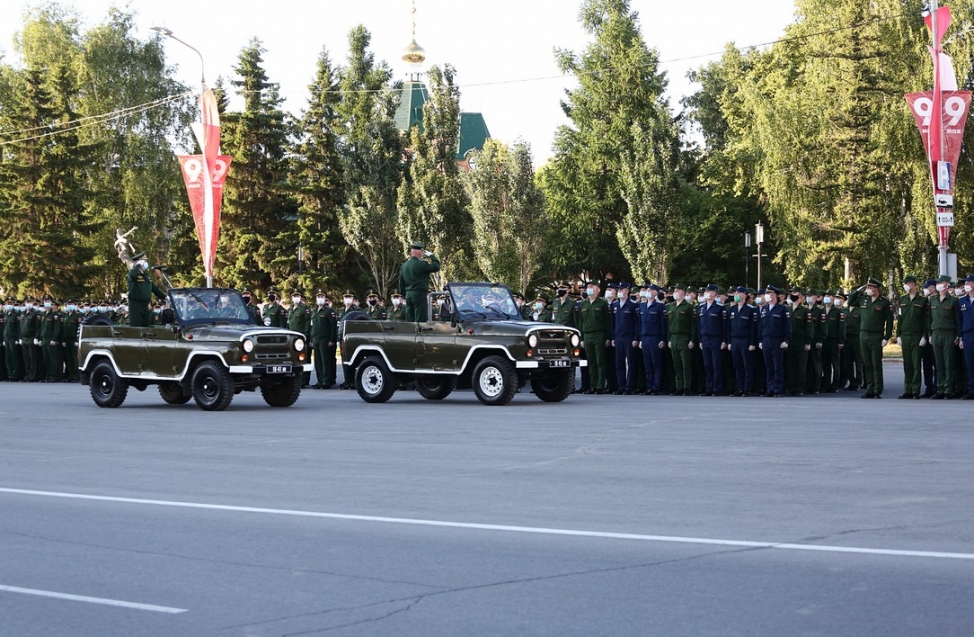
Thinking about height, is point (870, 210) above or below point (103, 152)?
below

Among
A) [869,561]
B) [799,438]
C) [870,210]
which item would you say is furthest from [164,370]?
[870,210]

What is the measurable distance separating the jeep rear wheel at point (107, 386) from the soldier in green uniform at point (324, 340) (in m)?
6.40

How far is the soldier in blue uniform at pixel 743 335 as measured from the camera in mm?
23609

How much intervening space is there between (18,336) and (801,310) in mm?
20700

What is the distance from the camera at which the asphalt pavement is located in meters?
6.65

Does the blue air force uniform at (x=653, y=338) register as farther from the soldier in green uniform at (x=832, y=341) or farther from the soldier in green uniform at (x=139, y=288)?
the soldier in green uniform at (x=139, y=288)

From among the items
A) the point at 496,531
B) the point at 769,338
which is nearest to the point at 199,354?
the point at 769,338

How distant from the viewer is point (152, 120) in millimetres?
72188

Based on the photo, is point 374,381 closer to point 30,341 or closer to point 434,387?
point 434,387

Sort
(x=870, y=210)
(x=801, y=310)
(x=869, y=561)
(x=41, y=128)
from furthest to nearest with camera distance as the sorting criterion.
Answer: (x=41, y=128) → (x=870, y=210) → (x=801, y=310) → (x=869, y=561)

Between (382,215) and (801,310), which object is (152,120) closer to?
(382,215)

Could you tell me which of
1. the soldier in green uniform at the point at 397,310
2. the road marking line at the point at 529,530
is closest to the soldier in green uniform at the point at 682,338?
the soldier in green uniform at the point at 397,310

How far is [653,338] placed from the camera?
24.6m

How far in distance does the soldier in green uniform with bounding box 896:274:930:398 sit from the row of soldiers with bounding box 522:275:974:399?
2cm
